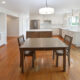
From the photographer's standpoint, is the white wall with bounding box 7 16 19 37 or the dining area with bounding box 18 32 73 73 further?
the white wall with bounding box 7 16 19 37

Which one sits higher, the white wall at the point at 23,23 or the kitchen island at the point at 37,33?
the white wall at the point at 23,23

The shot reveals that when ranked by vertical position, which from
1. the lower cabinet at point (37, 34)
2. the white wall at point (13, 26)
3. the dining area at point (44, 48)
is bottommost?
the dining area at point (44, 48)

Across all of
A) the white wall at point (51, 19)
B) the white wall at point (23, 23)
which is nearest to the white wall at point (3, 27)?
the white wall at point (23, 23)

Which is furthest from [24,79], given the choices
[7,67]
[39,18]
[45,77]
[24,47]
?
[39,18]

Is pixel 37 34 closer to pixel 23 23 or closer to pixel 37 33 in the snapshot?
pixel 37 33

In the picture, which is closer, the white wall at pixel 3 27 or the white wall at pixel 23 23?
the white wall at pixel 3 27

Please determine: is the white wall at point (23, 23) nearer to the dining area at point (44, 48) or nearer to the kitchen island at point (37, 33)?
the kitchen island at point (37, 33)

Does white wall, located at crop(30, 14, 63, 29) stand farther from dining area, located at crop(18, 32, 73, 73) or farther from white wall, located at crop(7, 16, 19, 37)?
dining area, located at crop(18, 32, 73, 73)

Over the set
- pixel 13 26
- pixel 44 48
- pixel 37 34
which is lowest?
pixel 44 48

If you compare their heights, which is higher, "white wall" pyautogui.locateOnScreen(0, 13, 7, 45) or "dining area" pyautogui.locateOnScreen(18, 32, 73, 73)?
"white wall" pyautogui.locateOnScreen(0, 13, 7, 45)

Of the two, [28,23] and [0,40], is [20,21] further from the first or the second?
[0,40]

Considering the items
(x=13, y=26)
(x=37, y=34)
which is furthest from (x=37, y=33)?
(x=13, y=26)

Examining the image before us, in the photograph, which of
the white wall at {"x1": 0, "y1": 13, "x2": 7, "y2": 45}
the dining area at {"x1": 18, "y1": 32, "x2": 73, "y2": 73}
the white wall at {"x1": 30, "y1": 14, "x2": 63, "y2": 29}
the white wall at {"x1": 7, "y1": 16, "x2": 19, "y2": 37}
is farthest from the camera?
the white wall at {"x1": 30, "y1": 14, "x2": 63, "y2": 29}

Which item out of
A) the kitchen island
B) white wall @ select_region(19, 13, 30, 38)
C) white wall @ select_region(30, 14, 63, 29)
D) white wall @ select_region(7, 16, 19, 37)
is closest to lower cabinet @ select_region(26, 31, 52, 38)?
the kitchen island
